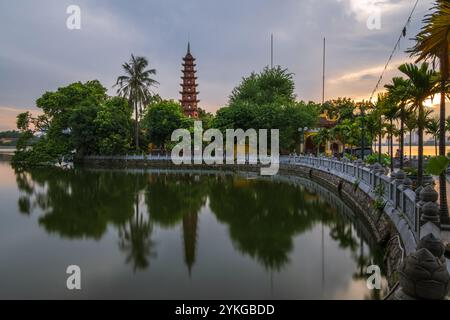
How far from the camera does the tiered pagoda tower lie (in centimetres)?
5759

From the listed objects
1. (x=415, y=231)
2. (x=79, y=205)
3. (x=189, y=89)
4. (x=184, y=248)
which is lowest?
(x=184, y=248)

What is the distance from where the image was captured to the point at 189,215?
1427 centimetres

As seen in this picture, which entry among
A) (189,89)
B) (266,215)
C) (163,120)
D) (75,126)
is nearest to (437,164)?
(266,215)

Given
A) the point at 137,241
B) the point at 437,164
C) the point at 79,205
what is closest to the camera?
the point at 437,164

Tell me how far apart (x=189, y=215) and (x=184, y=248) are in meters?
4.64

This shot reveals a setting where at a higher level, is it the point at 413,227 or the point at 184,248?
the point at 413,227

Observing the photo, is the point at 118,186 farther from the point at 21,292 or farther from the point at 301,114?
the point at 301,114

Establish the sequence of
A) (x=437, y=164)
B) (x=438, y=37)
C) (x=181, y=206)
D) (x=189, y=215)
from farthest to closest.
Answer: (x=181, y=206) → (x=189, y=215) → (x=438, y=37) → (x=437, y=164)

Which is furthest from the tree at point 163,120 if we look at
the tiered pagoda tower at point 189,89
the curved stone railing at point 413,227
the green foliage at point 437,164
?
the green foliage at point 437,164

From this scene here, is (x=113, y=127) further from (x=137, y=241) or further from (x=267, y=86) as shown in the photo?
(x=137, y=241)

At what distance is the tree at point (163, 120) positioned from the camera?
42.4 metres

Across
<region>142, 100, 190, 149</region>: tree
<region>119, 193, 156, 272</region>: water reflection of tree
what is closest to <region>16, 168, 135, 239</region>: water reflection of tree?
<region>119, 193, 156, 272</region>: water reflection of tree

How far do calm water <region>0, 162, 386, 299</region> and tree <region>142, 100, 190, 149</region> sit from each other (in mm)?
24995
